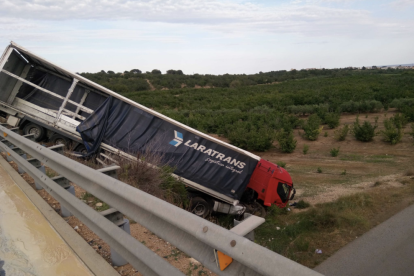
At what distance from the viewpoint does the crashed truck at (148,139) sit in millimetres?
11023

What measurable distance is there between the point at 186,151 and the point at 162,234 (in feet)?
28.6

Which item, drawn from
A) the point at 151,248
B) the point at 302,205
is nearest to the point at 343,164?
the point at 302,205

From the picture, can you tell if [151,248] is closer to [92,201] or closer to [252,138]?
[92,201]

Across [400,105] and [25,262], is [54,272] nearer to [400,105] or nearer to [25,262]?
[25,262]

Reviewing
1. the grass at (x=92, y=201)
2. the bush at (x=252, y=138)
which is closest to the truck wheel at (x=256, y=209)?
the grass at (x=92, y=201)

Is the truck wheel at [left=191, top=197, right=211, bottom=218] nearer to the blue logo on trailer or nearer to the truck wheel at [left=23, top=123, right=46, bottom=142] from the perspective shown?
the blue logo on trailer

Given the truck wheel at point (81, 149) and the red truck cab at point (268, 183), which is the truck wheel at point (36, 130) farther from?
the red truck cab at point (268, 183)

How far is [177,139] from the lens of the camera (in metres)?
Result: 11.1

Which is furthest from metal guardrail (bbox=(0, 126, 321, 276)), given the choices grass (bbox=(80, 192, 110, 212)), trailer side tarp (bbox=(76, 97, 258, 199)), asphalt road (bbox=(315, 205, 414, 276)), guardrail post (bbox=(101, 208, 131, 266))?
trailer side tarp (bbox=(76, 97, 258, 199))

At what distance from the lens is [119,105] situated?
1181 cm

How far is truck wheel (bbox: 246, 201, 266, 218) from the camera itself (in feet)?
37.7

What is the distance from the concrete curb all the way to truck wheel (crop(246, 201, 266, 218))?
7.66m

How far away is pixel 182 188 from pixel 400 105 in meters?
34.0

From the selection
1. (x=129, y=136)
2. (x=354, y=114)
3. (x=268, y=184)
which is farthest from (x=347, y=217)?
(x=354, y=114)
